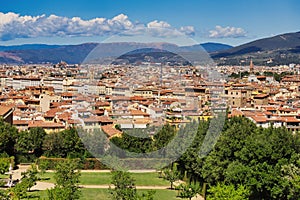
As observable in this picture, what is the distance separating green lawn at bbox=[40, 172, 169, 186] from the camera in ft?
42.6

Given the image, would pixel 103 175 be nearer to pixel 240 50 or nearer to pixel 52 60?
pixel 52 60

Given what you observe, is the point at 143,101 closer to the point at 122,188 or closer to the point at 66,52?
the point at 122,188

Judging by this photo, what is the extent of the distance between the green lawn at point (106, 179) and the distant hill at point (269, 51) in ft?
230

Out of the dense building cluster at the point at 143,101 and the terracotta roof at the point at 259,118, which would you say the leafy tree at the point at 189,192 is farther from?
the terracotta roof at the point at 259,118

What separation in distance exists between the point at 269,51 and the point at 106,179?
287 ft

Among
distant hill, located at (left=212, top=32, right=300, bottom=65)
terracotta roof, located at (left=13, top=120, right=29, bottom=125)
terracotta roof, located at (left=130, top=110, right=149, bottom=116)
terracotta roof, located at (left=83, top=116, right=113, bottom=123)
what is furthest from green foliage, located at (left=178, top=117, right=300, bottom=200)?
distant hill, located at (left=212, top=32, right=300, bottom=65)

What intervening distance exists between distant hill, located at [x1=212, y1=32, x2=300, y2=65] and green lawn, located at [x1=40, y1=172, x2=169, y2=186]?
230ft

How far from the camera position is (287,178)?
906 cm

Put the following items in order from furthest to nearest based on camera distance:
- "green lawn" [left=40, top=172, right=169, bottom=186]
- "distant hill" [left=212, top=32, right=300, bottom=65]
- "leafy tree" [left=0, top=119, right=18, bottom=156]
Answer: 1. "distant hill" [left=212, top=32, right=300, bottom=65]
2. "leafy tree" [left=0, top=119, right=18, bottom=156]
3. "green lawn" [left=40, top=172, right=169, bottom=186]

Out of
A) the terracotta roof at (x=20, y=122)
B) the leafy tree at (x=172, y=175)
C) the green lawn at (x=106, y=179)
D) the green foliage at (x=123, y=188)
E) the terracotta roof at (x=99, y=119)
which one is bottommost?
the green lawn at (x=106, y=179)

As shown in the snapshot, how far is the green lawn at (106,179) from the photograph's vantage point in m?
13.0

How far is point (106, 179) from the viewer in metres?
13.5

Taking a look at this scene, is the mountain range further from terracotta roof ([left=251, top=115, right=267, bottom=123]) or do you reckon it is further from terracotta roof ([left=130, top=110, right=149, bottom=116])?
terracotta roof ([left=251, top=115, right=267, bottom=123])

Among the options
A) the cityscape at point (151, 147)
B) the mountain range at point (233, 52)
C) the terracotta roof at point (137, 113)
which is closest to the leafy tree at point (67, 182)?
the cityscape at point (151, 147)
